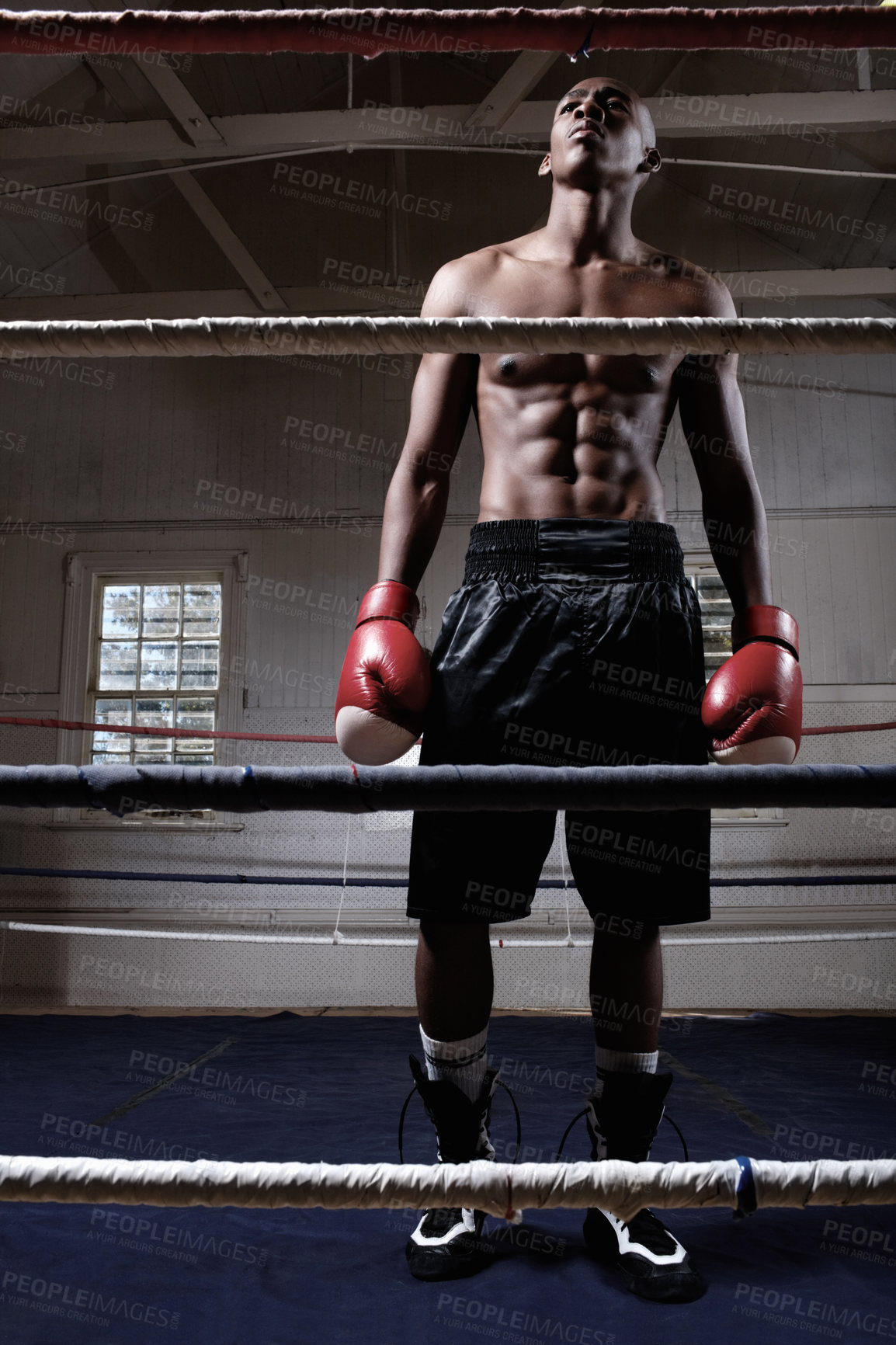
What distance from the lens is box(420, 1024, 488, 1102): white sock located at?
3.49ft

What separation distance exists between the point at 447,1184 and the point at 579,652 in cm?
64

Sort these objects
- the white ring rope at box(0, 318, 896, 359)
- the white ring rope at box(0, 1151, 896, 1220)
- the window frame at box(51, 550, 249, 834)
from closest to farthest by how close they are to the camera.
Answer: the white ring rope at box(0, 1151, 896, 1220), the white ring rope at box(0, 318, 896, 359), the window frame at box(51, 550, 249, 834)

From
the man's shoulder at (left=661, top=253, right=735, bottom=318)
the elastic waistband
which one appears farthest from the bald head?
the elastic waistband

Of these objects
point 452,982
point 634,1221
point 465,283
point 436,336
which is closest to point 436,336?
point 436,336

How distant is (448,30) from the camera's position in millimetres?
906

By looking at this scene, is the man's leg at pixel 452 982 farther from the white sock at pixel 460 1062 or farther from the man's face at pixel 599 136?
the man's face at pixel 599 136

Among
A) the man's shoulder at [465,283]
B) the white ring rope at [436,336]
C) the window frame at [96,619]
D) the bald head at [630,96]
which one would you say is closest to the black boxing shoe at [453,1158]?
the white ring rope at [436,336]

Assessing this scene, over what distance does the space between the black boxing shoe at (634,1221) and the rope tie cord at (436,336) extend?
2.58 ft

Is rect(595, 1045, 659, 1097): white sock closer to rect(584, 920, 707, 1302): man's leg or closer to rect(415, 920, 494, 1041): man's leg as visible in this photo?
rect(584, 920, 707, 1302): man's leg

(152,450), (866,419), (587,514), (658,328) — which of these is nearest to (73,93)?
(152,450)

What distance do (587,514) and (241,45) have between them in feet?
1.94

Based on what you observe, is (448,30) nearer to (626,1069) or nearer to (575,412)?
(575,412)

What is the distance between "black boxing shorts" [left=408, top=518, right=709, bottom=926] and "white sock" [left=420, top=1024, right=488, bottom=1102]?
5.8 inches

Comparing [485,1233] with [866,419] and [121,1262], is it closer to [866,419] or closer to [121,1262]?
[121,1262]
